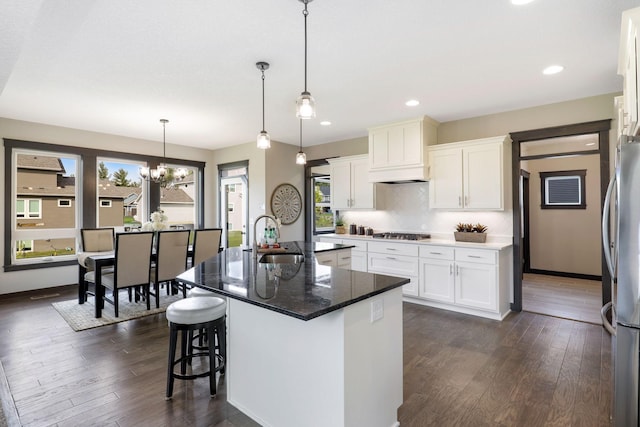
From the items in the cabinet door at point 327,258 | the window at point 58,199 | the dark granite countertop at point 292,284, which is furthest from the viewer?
the window at point 58,199

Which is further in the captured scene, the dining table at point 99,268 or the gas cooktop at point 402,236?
the gas cooktop at point 402,236

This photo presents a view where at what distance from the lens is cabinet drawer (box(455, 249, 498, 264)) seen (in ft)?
13.1

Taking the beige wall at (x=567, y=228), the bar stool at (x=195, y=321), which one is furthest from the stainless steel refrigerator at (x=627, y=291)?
the beige wall at (x=567, y=228)

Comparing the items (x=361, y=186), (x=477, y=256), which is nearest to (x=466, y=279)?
(x=477, y=256)

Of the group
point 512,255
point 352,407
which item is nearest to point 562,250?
point 512,255

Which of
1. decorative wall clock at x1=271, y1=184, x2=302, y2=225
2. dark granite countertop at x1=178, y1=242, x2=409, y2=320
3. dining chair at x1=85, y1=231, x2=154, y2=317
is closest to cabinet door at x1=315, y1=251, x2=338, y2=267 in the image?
dark granite countertop at x1=178, y1=242, x2=409, y2=320

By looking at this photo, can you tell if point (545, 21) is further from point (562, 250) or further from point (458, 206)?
point (562, 250)

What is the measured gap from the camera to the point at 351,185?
5.68 meters

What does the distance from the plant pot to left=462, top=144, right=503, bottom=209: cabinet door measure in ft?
1.18

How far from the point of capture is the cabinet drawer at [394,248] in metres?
4.66

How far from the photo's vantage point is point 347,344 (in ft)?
5.39

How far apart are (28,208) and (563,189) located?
9.27 meters

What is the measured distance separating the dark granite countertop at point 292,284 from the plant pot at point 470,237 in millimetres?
2707

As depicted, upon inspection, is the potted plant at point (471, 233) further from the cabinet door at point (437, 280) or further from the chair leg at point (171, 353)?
the chair leg at point (171, 353)
